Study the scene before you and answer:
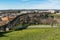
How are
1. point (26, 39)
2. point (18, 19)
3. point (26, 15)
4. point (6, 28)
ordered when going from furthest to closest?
point (26, 15) → point (18, 19) → point (6, 28) → point (26, 39)

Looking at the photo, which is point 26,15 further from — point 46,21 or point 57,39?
point 57,39

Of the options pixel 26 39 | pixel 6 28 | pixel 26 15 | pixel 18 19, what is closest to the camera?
pixel 26 39

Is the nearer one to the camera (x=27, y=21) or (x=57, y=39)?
(x=57, y=39)

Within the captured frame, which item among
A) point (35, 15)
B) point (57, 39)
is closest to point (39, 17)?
point (35, 15)

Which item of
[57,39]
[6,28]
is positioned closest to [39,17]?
[6,28]

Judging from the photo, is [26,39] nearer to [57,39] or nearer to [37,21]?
[57,39]

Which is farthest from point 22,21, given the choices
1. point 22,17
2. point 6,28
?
point 6,28

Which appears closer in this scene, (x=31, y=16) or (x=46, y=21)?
(x=46, y=21)
